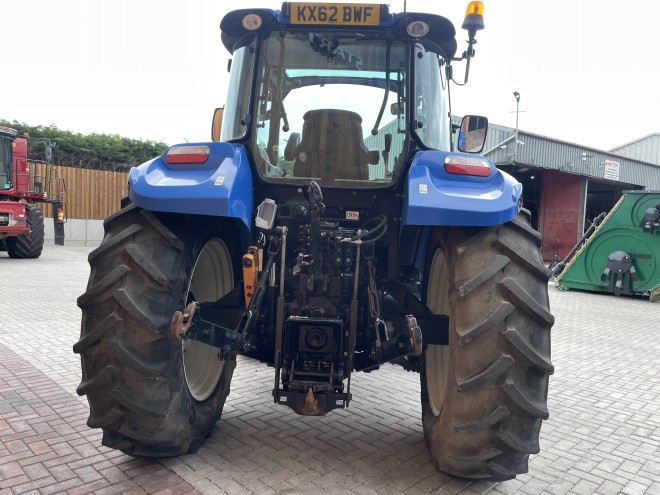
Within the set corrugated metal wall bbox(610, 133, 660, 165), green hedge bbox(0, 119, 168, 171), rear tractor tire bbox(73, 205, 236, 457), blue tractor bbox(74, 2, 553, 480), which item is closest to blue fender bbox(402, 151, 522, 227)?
blue tractor bbox(74, 2, 553, 480)

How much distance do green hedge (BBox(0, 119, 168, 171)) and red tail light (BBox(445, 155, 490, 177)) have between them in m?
22.0

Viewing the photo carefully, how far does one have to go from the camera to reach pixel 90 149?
22.8m

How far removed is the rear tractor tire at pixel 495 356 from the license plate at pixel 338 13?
4.44ft

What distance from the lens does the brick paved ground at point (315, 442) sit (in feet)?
8.98

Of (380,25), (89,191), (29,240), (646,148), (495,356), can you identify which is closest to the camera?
(495,356)

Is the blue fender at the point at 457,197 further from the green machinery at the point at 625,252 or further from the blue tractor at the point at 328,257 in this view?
the green machinery at the point at 625,252

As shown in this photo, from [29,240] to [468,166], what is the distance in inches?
543

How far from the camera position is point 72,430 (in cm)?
330

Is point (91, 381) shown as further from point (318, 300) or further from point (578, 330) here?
point (578, 330)

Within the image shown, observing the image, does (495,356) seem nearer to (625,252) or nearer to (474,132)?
(474,132)

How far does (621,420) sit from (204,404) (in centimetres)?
303

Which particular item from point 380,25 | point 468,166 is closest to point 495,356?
point 468,166

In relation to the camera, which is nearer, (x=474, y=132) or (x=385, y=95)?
(x=385, y=95)

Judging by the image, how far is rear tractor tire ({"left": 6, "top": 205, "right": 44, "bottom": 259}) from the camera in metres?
13.7
